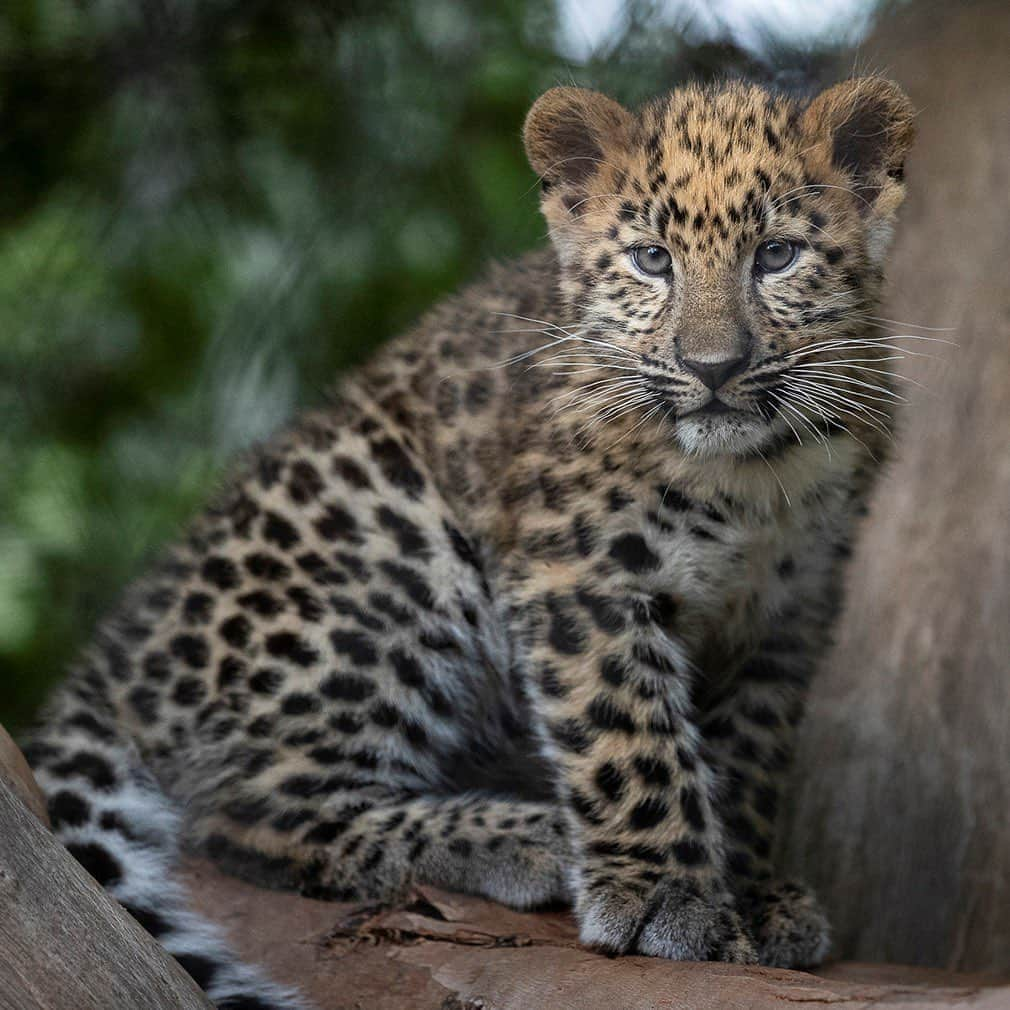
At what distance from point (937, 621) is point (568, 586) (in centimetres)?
174

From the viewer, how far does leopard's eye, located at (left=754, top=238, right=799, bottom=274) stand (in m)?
3.12

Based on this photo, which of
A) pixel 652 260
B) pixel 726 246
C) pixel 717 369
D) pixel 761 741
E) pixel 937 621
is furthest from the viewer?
pixel 937 621

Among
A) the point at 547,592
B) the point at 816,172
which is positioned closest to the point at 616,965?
the point at 547,592

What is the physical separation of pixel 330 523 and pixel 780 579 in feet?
4.15

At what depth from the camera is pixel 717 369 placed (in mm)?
2973

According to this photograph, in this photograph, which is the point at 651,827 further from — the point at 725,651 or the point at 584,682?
the point at 725,651

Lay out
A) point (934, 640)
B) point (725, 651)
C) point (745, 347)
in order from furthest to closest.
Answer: point (934, 640) → point (725, 651) → point (745, 347)

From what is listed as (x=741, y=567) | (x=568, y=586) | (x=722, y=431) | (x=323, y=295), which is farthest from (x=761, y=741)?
(x=323, y=295)

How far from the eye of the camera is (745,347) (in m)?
2.98

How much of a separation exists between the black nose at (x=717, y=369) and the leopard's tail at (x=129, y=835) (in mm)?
1660

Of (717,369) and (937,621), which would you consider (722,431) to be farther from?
(937,621)

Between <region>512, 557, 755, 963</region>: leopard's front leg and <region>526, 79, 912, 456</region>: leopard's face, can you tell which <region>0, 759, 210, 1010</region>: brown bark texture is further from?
<region>526, 79, 912, 456</region>: leopard's face

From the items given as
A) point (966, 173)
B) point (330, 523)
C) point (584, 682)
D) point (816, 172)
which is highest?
point (966, 173)

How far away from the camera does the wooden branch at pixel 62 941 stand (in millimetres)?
2262
